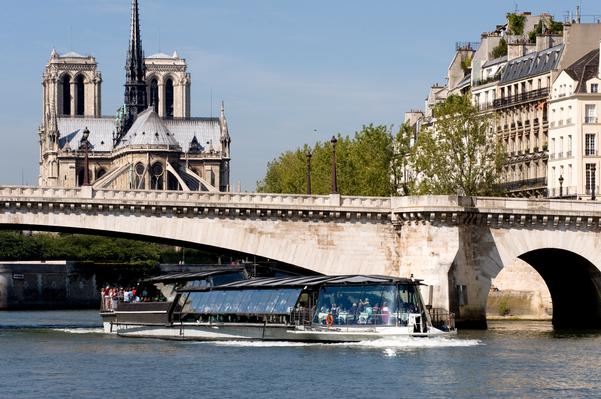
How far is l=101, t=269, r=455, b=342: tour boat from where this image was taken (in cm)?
6612

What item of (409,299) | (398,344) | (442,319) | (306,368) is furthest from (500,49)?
(306,368)

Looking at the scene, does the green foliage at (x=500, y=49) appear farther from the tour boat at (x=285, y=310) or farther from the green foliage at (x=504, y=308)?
the tour boat at (x=285, y=310)

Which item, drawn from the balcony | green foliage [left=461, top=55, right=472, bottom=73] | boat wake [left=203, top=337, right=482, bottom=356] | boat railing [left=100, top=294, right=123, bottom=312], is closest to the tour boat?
boat wake [left=203, top=337, right=482, bottom=356]

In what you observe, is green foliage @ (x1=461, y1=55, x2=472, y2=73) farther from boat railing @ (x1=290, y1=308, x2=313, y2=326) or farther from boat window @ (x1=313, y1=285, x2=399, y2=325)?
boat window @ (x1=313, y1=285, x2=399, y2=325)

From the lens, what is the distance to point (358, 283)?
6669 centimetres

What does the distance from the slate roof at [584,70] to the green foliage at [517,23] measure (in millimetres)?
15360

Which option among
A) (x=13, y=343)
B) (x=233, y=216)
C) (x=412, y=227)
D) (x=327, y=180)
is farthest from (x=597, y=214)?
(x=327, y=180)

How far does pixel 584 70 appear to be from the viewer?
98.9 m

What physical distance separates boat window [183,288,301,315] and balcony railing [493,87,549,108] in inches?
1380

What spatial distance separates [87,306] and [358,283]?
68.1m

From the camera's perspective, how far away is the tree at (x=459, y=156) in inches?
3834

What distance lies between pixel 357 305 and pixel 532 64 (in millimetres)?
41464

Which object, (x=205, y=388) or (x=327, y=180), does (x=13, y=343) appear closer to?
(x=205, y=388)

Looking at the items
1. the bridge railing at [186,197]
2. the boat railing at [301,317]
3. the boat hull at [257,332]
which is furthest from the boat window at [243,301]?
the bridge railing at [186,197]
